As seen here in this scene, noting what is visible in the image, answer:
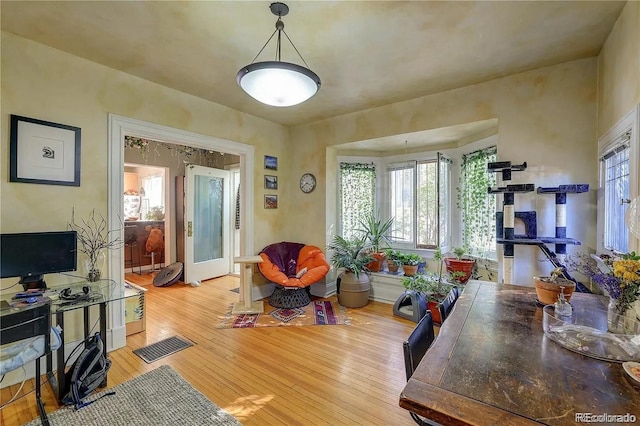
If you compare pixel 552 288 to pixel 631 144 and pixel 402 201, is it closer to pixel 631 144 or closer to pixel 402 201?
pixel 631 144

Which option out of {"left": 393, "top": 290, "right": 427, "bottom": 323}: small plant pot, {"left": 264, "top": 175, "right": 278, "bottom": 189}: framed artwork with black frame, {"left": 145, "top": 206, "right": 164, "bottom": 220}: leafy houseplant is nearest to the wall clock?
{"left": 264, "top": 175, "right": 278, "bottom": 189}: framed artwork with black frame

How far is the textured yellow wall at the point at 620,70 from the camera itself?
1636 mm

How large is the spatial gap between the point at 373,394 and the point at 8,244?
2.75 meters

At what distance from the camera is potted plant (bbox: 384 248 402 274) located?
4066 millimetres

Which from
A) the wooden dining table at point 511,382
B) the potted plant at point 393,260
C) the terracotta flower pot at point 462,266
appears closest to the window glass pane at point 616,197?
the wooden dining table at point 511,382

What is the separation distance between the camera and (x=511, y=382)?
0.92 m

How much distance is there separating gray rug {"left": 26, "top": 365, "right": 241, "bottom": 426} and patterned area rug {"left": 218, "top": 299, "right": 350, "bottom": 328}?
110 centimetres

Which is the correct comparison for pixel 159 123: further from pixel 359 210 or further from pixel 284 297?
pixel 359 210

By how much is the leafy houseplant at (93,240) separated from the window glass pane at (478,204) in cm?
402

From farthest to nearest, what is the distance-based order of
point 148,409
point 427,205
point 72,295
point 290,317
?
point 427,205 < point 290,317 < point 72,295 < point 148,409

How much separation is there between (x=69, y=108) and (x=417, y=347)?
10.4 ft

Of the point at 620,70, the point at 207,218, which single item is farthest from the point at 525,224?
the point at 207,218

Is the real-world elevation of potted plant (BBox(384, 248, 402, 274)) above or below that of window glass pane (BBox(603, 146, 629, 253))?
below

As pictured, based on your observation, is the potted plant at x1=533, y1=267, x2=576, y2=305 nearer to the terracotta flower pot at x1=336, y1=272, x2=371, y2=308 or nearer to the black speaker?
the terracotta flower pot at x1=336, y1=272, x2=371, y2=308
